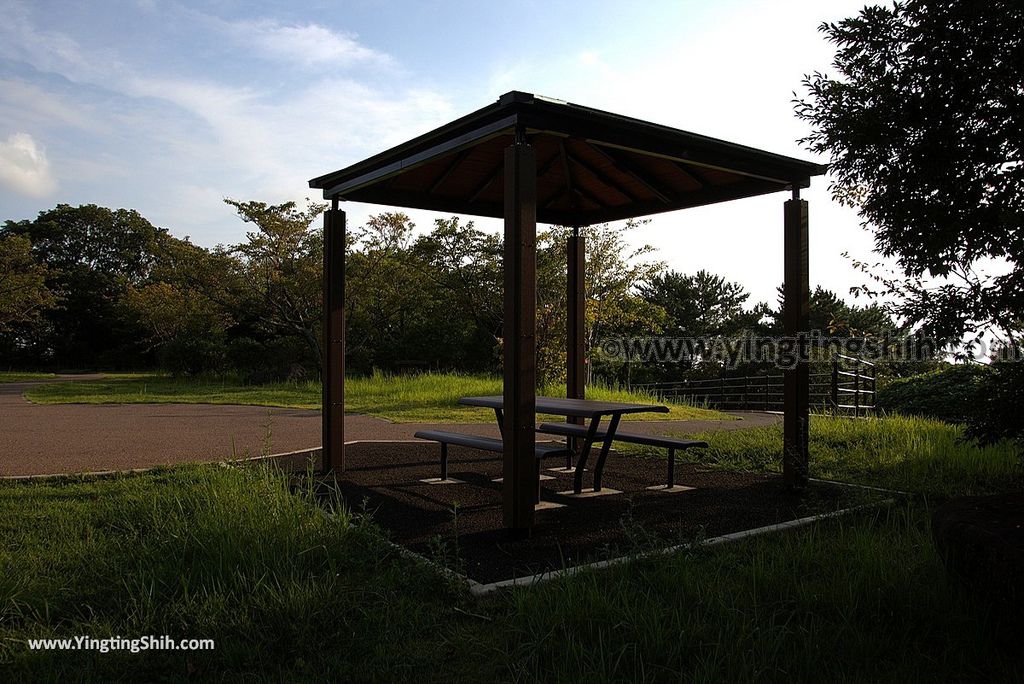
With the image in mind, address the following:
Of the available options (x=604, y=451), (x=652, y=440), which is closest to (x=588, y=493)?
(x=604, y=451)

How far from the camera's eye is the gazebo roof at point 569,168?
519 centimetres

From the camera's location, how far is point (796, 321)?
6.41m

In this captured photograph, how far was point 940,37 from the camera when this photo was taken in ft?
12.9

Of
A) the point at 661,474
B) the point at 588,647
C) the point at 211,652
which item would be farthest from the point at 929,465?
the point at 211,652

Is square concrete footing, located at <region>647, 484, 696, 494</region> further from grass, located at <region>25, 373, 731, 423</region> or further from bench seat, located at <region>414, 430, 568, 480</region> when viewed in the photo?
grass, located at <region>25, 373, 731, 423</region>

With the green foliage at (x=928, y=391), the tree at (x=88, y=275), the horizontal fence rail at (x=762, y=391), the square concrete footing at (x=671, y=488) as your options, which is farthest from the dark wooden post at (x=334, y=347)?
the tree at (x=88, y=275)

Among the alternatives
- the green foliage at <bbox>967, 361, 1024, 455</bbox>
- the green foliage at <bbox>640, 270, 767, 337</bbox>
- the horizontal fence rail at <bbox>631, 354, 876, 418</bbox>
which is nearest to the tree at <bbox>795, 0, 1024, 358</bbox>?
the green foliage at <bbox>967, 361, 1024, 455</bbox>

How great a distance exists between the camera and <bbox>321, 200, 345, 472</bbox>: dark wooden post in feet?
23.7

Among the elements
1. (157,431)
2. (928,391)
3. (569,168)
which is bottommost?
(157,431)

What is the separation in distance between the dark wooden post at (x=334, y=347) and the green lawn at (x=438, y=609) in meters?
2.34

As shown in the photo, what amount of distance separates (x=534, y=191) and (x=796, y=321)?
2.76 metres

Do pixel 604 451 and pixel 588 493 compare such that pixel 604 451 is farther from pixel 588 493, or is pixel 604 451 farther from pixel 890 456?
pixel 890 456

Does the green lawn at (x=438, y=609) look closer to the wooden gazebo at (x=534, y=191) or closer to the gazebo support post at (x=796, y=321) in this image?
the wooden gazebo at (x=534, y=191)

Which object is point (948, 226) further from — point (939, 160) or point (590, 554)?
point (590, 554)
